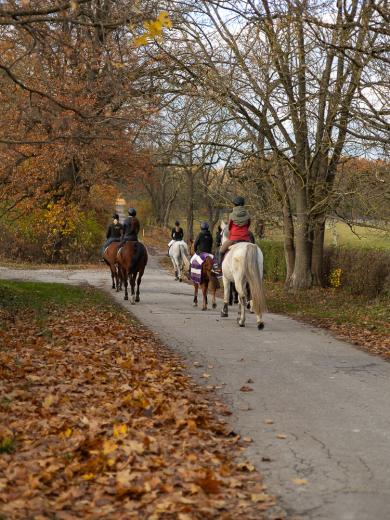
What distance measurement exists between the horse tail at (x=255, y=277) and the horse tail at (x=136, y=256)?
19.9ft

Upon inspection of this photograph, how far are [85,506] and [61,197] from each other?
38.8 meters

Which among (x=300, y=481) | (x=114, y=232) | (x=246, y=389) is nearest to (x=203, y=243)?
(x=114, y=232)

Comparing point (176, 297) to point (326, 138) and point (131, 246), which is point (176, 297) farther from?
point (326, 138)

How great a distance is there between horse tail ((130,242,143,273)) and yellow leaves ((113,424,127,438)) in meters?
13.2

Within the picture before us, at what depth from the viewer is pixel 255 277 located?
14188mm

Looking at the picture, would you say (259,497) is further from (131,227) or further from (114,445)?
(131,227)

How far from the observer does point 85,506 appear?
16.4ft

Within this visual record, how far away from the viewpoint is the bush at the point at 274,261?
105 feet

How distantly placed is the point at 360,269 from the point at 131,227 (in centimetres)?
863

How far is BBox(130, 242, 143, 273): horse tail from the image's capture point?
19906mm

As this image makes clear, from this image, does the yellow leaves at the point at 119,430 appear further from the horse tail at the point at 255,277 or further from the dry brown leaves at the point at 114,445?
the horse tail at the point at 255,277

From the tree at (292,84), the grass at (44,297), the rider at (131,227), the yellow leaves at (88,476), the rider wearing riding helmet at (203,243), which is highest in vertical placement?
the tree at (292,84)

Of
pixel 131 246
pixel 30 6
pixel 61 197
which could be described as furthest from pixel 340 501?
pixel 61 197

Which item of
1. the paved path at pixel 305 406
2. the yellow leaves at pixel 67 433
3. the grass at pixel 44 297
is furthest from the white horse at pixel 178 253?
the yellow leaves at pixel 67 433
